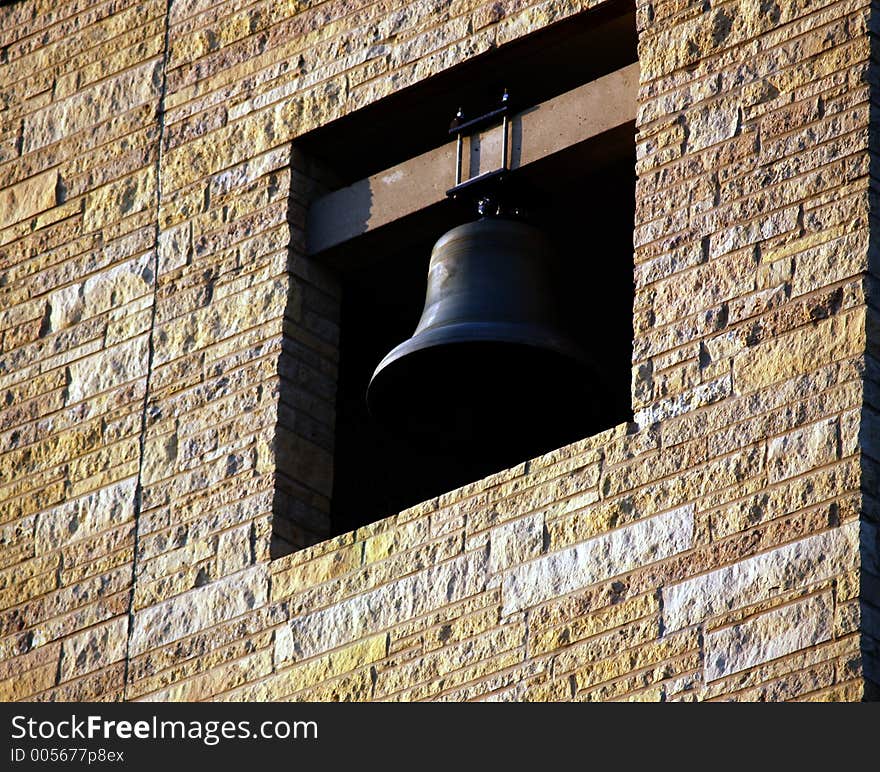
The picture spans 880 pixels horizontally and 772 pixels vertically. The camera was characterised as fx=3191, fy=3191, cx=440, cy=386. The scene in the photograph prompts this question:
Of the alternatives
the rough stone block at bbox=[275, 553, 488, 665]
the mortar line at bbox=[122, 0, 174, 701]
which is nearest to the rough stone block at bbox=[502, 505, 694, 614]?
the rough stone block at bbox=[275, 553, 488, 665]

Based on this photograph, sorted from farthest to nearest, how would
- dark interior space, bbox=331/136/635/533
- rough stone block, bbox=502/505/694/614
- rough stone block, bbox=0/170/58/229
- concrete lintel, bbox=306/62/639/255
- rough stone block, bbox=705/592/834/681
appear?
rough stone block, bbox=0/170/58/229 < dark interior space, bbox=331/136/635/533 < concrete lintel, bbox=306/62/639/255 < rough stone block, bbox=502/505/694/614 < rough stone block, bbox=705/592/834/681

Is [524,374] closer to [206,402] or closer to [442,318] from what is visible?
[442,318]

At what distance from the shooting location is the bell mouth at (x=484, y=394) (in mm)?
10539

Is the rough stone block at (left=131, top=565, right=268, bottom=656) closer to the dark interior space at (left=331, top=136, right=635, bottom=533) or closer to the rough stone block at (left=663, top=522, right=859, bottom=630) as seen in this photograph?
the dark interior space at (left=331, top=136, right=635, bottom=533)

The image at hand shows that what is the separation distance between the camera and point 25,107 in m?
12.6

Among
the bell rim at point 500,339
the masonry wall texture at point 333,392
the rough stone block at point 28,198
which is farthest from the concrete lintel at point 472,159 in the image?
the rough stone block at point 28,198

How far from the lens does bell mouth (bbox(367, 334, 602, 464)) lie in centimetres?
1054

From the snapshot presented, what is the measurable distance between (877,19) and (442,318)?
5.69 feet

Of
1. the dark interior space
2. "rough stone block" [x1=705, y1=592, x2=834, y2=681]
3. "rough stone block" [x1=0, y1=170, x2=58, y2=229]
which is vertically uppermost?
"rough stone block" [x1=0, y1=170, x2=58, y2=229]

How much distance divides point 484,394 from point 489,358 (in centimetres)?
26

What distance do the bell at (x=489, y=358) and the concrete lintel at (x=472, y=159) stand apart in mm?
277

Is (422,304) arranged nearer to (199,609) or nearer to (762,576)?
(199,609)

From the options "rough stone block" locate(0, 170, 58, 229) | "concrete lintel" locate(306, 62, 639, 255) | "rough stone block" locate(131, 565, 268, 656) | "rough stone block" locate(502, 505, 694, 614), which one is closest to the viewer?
"rough stone block" locate(502, 505, 694, 614)

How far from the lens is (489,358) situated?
10.6 meters
